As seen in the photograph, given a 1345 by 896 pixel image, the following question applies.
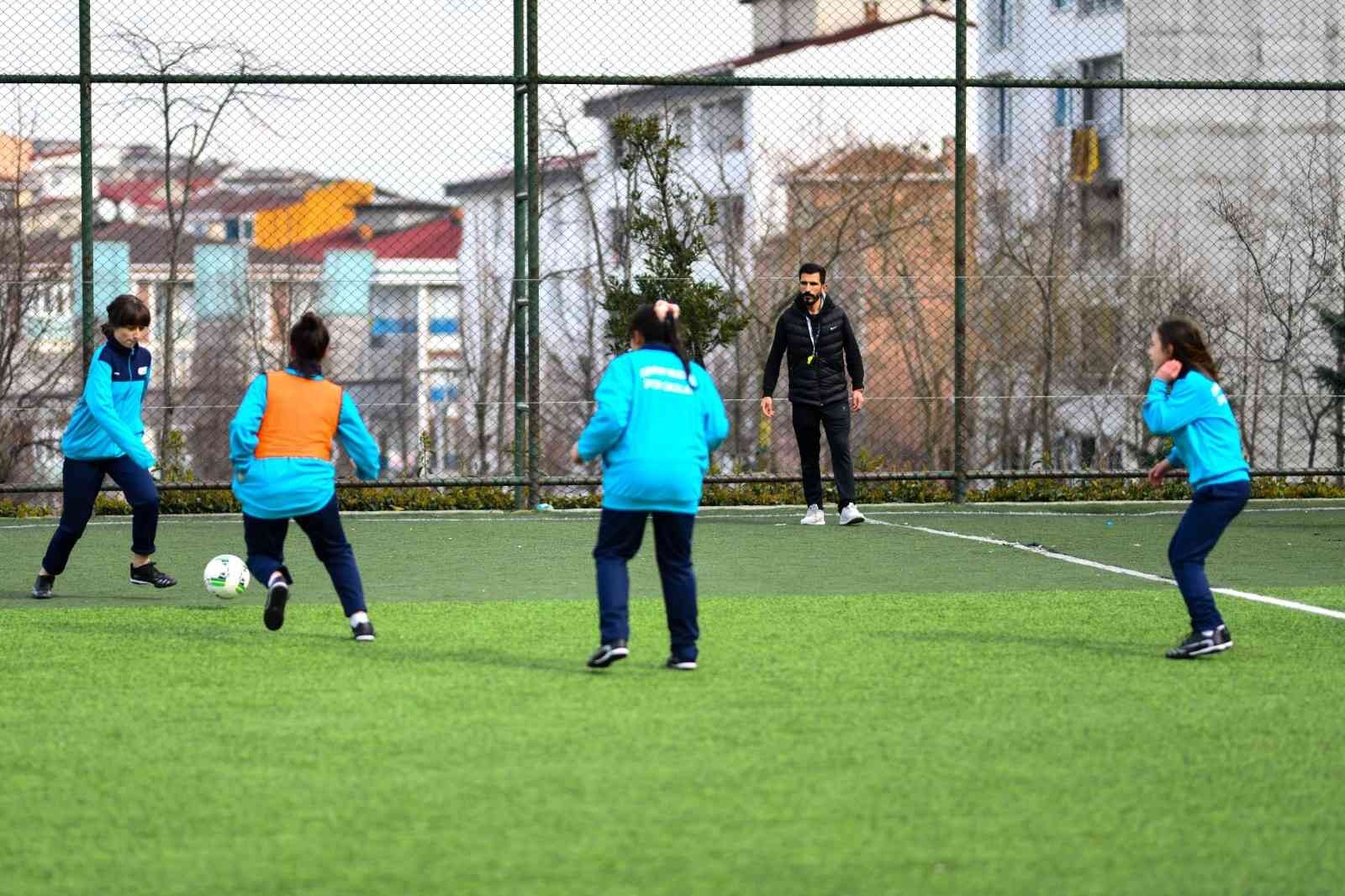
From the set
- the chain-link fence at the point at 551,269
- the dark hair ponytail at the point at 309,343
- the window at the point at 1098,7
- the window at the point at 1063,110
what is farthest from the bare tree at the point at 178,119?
the window at the point at 1098,7

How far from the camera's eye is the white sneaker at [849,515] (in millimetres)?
14211

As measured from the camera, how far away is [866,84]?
15602mm

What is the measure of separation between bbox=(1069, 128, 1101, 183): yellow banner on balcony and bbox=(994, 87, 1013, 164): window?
0.82 m

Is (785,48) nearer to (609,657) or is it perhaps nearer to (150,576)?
(150,576)

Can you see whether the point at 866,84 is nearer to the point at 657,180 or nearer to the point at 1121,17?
the point at 657,180

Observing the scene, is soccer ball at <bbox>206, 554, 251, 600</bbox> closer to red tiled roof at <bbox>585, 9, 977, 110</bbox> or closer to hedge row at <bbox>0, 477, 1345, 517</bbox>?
hedge row at <bbox>0, 477, 1345, 517</bbox>

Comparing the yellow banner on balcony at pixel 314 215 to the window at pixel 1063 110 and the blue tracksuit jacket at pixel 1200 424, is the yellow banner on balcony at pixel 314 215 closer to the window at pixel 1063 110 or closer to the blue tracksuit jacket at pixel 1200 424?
the blue tracksuit jacket at pixel 1200 424

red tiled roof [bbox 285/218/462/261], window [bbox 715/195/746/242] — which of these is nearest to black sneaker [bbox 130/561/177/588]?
red tiled roof [bbox 285/218/462/261]

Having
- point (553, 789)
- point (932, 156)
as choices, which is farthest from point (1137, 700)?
point (932, 156)

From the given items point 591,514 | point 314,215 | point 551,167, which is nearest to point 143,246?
point 314,215

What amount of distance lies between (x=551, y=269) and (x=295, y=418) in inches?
276

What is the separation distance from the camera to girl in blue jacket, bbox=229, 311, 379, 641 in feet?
28.3

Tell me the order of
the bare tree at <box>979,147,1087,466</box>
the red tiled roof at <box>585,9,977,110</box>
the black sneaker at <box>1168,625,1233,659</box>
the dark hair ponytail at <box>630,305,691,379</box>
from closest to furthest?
1. the dark hair ponytail at <box>630,305,691,379</box>
2. the black sneaker at <box>1168,625,1233,659</box>
3. the red tiled roof at <box>585,9,977,110</box>
4. the bare tree at <box>979,147,1087,466</box>

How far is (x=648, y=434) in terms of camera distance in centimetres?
776
